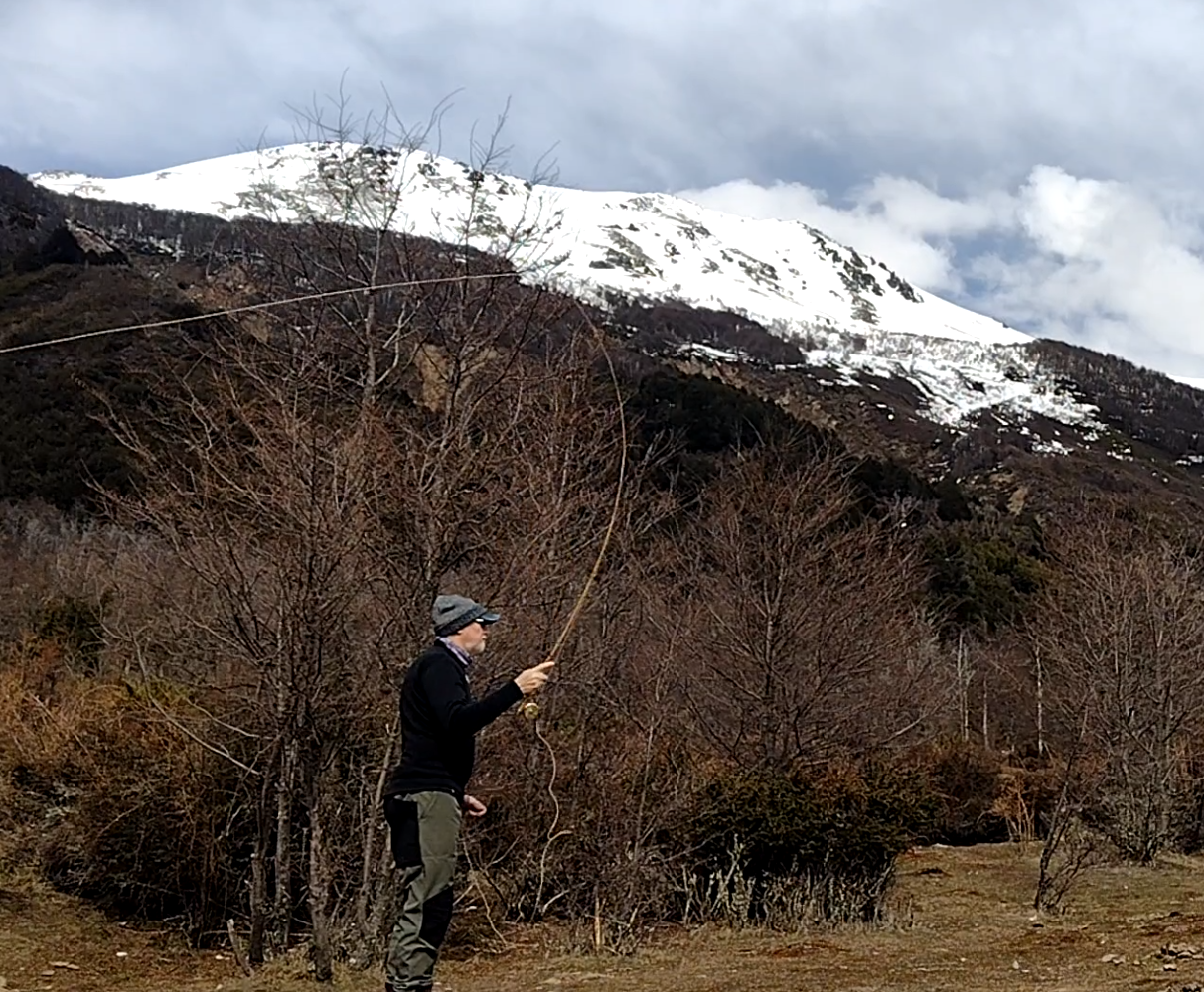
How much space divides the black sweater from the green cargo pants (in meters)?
0.06

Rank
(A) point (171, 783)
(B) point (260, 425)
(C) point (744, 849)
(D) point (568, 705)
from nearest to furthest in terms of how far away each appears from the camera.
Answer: (B) point (260, 425) → (A) point (171, 783) → (C) point (744, 849) → (D) point (568, 705)

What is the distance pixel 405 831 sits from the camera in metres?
4.90

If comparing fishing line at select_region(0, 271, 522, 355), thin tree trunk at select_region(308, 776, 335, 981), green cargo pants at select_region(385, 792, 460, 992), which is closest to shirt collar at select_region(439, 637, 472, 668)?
green cargo pants at select_region(385, 792, 460, 992)

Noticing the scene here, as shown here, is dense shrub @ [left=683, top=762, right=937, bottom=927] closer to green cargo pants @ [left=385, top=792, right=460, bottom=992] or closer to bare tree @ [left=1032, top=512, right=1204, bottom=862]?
bare tree @ [left=1032, top=512, right=1204, bottom=862]

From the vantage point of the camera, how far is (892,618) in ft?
49.8

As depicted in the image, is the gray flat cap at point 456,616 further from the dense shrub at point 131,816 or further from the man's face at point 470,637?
→ the dense shrub at point 131,816

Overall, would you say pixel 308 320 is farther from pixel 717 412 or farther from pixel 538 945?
pixel 717 412

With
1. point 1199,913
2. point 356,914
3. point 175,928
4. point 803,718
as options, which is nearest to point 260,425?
point 356,914

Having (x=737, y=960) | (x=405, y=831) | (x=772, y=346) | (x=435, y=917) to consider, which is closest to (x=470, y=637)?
(x=405, y=831)

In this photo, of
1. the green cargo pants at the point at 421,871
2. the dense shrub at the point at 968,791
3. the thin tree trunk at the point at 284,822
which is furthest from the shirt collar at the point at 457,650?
the dense shrub at the point at 968,791

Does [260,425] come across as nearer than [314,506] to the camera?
No

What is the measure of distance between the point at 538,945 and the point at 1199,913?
5741 mm

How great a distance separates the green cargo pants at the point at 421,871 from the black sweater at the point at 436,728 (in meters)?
0.06

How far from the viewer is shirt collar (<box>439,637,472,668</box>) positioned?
5.01 metres
